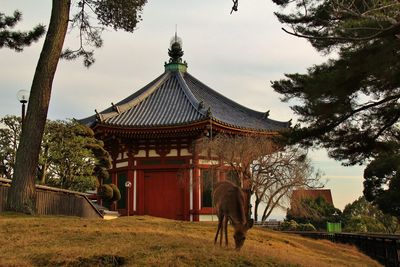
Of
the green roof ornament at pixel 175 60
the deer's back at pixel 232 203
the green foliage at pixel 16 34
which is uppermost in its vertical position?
the green roof ornament at pixel 175 60

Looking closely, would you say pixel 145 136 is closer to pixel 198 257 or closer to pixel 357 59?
pixel 357 59

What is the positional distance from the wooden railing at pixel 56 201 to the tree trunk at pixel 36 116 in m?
1.21

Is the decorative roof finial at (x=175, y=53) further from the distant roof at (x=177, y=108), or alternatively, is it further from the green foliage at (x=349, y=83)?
the green foliage at (x=349, y=83)

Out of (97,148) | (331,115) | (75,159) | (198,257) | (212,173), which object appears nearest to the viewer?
(198,257)

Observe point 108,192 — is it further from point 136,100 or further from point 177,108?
point 136,100

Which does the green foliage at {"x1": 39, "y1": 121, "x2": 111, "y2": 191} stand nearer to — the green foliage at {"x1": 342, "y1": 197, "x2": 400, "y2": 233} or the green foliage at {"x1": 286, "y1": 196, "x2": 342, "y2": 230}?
the green foliage at {"x1": 286, "y1": 196, "x2": 342, "y2": 230}

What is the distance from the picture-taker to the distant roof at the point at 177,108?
2377 cm

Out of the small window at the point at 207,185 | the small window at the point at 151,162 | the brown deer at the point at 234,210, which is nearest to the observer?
the brown deer at the point at 234,210

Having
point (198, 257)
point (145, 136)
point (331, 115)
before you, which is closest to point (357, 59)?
point (331, 115)

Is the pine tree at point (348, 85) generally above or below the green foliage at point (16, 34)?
below

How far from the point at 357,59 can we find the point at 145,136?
49.6 ft

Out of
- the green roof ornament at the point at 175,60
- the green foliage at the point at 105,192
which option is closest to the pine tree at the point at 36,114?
the green foliage at the point at 105,192

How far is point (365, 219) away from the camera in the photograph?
127ft

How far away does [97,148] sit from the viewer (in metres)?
21.2
